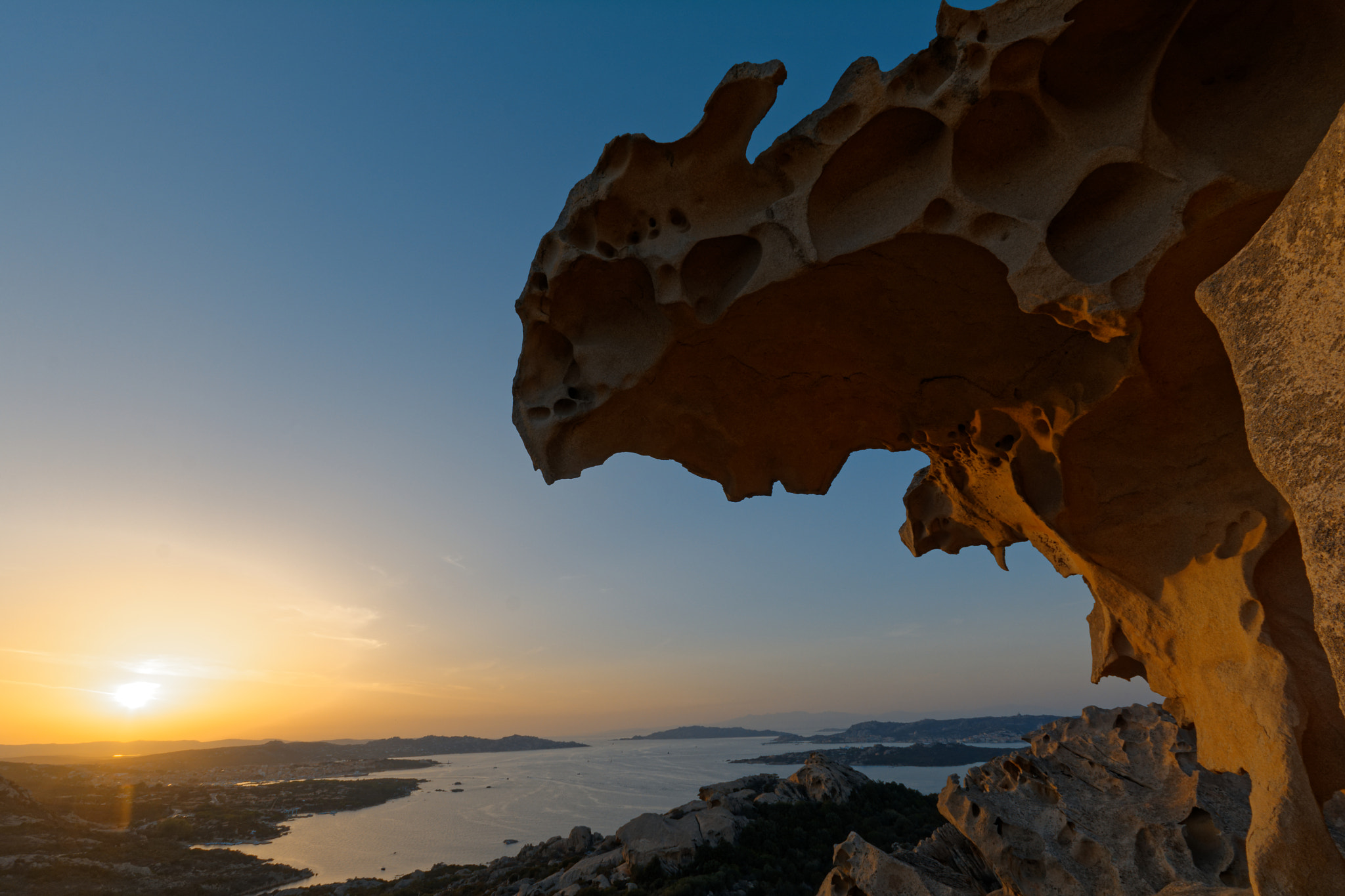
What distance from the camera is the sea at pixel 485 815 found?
140 ft

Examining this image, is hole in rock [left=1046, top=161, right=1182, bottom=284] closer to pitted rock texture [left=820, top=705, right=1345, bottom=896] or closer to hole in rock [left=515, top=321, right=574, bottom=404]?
hole in rock [left=515, top=321, right=574, bottom=404]

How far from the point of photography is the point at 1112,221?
439cm

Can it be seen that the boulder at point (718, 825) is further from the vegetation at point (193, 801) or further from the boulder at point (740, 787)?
the vegetation at point (193, 801)

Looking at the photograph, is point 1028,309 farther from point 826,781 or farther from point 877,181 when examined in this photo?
point 826,781

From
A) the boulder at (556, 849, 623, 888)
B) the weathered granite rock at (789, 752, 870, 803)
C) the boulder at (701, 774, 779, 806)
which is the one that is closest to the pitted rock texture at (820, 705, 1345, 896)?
the boulder at (556, 849, 623, 888)

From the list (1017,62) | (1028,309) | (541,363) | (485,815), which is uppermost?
(1017,62)

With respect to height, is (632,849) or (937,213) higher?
(937,213)

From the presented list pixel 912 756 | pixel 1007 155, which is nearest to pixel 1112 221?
pixel 1007 155

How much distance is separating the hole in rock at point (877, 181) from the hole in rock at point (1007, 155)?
0.18 metres

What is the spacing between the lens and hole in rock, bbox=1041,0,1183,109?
13.5ft

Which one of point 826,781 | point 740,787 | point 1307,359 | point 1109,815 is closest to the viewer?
point 1307,359

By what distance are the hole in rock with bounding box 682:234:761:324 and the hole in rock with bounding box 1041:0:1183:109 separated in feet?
6.97

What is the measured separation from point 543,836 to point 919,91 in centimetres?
5104

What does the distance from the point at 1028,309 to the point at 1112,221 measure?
79 cm
